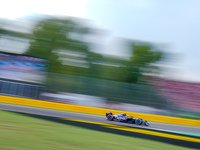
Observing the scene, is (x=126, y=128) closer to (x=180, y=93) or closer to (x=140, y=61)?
(x=180, y=93)

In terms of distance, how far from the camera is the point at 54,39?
66.0 feet

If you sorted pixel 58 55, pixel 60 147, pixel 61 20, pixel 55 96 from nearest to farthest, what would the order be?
pixel 60 147
pixel 55 96
pixel 58 55
pixel 61 20

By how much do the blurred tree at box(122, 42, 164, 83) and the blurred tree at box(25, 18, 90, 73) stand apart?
4.52 m

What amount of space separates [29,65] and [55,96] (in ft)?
11.6

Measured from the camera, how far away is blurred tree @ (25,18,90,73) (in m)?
19.8

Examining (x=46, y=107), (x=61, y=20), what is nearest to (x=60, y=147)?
(x=46, y=107)

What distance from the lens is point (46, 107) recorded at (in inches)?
495

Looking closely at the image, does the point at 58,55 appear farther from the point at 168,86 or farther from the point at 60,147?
the point at 60,147

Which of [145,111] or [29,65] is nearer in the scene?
[145,111]

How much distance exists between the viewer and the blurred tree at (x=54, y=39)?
19.8 meters

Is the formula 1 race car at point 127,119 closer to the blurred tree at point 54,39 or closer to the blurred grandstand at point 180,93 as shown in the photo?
the blurred grandstand at point 180,93

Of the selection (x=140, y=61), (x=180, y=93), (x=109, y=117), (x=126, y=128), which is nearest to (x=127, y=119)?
(x=109, y=117)

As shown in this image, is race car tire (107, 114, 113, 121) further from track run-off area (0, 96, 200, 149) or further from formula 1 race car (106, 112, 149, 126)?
track run-off area (0, 96, 200, 149)

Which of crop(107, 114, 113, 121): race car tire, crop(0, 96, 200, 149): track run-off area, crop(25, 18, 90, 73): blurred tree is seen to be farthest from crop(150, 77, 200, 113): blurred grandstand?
crop(25, 18, 90, 73): blurred tree
